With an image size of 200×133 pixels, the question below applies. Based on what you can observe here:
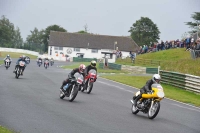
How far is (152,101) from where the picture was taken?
15.3m

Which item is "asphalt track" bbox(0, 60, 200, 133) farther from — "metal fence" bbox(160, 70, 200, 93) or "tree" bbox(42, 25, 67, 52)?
"tree" bbox(42, 25, 67, 52)

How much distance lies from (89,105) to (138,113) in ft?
6.50

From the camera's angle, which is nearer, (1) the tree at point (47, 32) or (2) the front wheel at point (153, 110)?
(2) the front wheel at point (153, 110)

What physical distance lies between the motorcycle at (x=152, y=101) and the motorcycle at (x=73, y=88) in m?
3.33

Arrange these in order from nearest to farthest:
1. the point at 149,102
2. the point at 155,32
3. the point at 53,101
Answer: the point at 149,102 < the point at 53,101 < the point at 155,32

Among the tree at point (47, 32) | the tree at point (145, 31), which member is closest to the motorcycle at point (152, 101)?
the tree at point (145, 31)

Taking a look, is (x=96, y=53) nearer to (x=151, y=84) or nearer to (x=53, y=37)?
(x=53, y=37)

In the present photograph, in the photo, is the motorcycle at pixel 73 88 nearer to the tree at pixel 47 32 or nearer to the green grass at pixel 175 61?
the green grass at pixel 175 61

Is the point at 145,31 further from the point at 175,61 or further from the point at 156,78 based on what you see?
the point at 156,78

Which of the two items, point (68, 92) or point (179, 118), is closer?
point (179, 118)

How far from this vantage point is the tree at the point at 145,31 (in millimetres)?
119062

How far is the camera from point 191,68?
37281 mm

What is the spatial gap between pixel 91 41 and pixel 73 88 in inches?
4198

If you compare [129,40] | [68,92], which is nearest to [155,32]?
[129,40]
